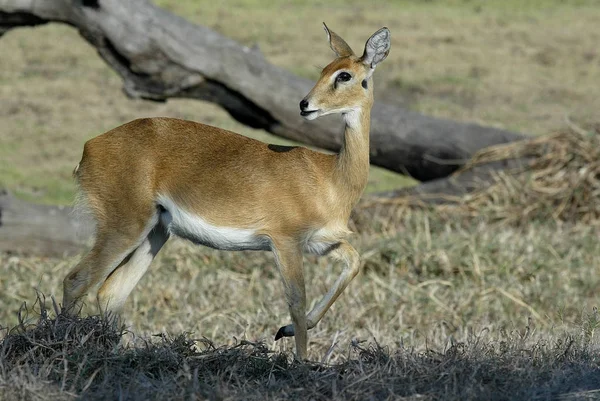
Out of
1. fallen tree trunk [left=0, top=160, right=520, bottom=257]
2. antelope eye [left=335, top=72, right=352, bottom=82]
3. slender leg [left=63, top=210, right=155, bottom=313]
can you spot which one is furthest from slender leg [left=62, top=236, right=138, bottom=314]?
fallen tree trunk [left=0, top=160, right=520, bottom=257]

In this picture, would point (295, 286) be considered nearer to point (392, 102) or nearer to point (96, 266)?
point (96, 266)

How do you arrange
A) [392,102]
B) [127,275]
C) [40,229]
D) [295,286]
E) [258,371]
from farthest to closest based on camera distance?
[392,102] < [40,229] < [127,275] < [295,286] < [258,371]

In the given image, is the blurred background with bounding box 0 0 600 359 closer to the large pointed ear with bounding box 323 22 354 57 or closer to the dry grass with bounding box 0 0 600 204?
the dry grass with bounding box 0 0 600 204

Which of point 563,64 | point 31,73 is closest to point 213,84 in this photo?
point 31,73

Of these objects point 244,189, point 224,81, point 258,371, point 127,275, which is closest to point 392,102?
point 224,81

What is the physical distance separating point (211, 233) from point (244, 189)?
29cm

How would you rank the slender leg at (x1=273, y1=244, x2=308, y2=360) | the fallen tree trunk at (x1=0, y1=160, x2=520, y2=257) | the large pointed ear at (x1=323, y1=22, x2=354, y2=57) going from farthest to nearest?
the fallen tree trunk at (x1=0, y1=160, x2=520, y2=257) < the large pointed ear at (x1=323, y1=22, x2=354, y2=57) < the slender leg at (x1=273, y1=244, x2=308, y2=360)

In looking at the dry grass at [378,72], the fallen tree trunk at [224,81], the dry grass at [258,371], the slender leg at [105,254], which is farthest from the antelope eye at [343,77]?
the dry grass at [378,72]

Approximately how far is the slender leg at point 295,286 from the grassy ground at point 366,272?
0.19m

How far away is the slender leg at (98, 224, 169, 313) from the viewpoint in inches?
245

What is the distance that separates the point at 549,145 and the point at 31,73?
8444mm

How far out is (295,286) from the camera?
5.57 meters

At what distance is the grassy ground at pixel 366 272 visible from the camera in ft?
15.5

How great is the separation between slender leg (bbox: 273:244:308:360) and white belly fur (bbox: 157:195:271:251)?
14cm
